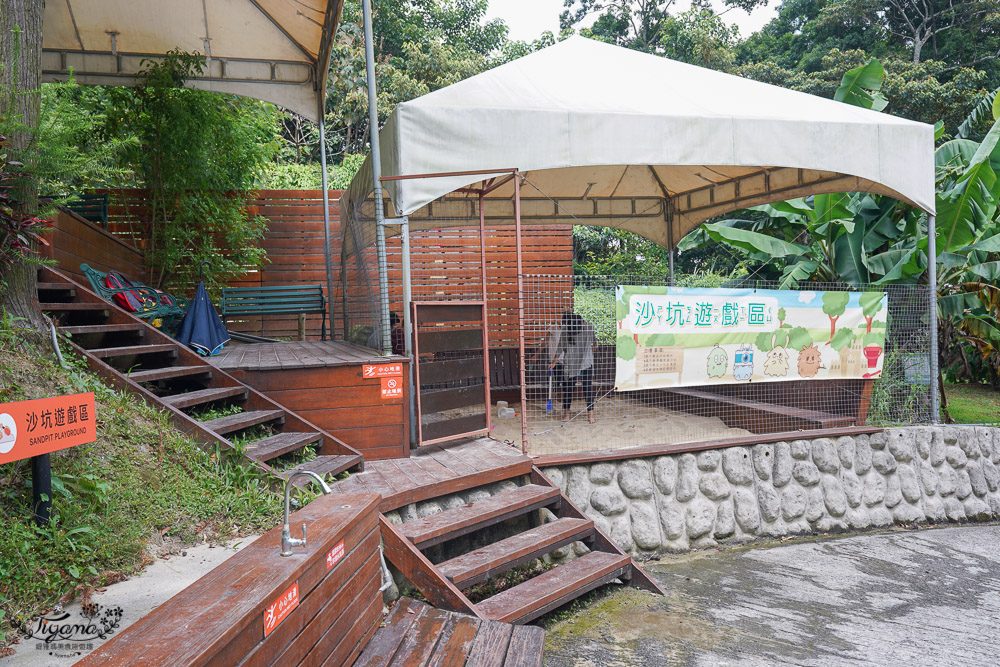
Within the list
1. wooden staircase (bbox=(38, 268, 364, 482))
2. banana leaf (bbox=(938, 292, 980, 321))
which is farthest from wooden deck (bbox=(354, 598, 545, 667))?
banana leaf (bbox=(938, 292, 980, 321))

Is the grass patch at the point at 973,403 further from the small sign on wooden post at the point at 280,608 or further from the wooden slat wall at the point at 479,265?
the small sign on wooden post at the point at 280,608

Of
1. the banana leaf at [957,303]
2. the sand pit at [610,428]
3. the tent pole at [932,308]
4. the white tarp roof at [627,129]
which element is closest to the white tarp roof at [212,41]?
the white tarp roof at [627,129]

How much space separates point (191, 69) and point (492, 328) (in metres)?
4.95

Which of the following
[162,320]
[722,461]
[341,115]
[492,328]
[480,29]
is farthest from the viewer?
[480,29]

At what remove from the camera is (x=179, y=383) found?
182 inches

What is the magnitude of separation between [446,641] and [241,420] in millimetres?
2049

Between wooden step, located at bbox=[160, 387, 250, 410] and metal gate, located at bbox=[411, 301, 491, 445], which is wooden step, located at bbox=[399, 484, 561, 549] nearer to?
metal gate, located at bbox=[411, 301, 491, 445]

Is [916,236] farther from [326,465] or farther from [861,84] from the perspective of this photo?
[326,465]

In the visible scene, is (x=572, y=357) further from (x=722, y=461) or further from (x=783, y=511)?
(x=783, y=511)

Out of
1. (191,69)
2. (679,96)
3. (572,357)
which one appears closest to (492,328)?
(572,357)

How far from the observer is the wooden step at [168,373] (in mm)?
4095

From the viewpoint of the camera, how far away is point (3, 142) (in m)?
3.28

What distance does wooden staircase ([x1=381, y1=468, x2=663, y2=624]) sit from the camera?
3408 millimetres

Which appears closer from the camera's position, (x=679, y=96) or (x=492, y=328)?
(x=679, y=96)
